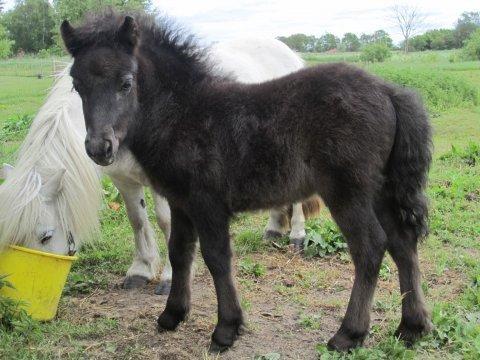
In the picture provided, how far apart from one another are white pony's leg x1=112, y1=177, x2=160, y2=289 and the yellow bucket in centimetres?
104

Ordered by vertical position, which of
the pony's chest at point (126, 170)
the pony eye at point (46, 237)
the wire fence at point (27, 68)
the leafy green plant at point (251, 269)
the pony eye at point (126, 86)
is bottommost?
the wire fence at point (27, 68)

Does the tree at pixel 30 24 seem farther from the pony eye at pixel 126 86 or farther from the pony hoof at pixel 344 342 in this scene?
the pony hoof at pixel 344 342

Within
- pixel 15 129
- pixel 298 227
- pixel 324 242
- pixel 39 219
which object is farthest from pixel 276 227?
pixel 15 129

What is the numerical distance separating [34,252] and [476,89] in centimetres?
1739

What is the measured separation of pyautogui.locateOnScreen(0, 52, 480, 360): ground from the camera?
11.7ft

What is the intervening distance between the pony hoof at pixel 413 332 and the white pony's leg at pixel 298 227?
2.29m

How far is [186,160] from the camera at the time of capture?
134 inches

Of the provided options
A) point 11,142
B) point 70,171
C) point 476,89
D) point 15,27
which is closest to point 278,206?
point 70,171

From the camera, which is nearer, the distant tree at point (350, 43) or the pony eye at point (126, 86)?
the pony eye at point (126, 86)

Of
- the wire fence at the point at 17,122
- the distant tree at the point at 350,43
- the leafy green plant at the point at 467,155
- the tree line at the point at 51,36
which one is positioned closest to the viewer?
the wire fence at the point at 17,122

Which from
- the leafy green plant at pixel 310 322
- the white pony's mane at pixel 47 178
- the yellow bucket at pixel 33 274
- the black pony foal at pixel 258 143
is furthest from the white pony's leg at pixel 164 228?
the leafy green plant at pixel 310 322

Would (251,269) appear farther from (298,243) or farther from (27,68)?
(27,68)

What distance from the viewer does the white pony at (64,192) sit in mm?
3852

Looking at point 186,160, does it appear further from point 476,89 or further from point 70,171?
point 476,89
